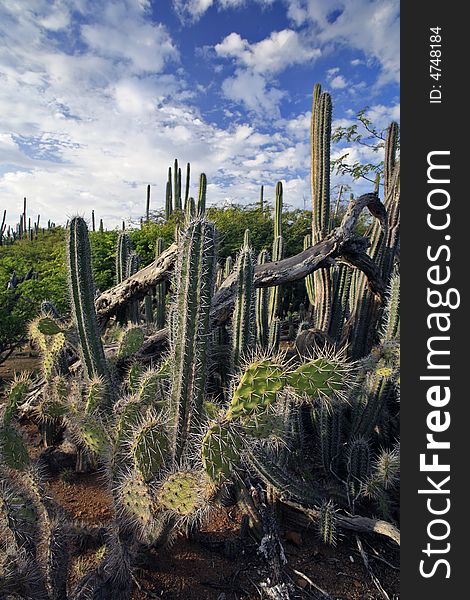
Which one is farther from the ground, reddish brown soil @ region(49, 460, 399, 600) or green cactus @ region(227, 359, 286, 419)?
green cactus @ region(227, 359, 286, 419)

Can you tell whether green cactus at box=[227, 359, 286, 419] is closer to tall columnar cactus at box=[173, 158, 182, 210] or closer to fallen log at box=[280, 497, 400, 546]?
fallen log at box=[280, 497, 400, 546]

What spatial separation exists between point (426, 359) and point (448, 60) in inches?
56.9

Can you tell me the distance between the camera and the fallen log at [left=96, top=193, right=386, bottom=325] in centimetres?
387

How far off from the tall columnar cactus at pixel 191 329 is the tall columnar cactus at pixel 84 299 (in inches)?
42.2

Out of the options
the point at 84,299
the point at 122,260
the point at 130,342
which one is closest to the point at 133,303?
the point at 122,260

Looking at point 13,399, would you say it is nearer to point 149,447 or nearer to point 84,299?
point 84,299

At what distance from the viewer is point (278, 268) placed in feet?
13.4

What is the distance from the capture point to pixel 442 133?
1.86 metres

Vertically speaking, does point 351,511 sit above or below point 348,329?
below

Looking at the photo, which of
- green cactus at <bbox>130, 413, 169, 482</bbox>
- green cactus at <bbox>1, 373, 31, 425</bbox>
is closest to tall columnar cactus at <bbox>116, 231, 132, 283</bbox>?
green cactus at <bbox>1, 373, 31, 425</bbox>

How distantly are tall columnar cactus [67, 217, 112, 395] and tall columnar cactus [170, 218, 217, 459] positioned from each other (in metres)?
1.07

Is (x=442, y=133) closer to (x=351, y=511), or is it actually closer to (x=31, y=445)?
(x=351, y=511)

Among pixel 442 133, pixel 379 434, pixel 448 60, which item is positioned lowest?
pixel 379 434

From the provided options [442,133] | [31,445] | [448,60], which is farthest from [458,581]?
[31,445]
